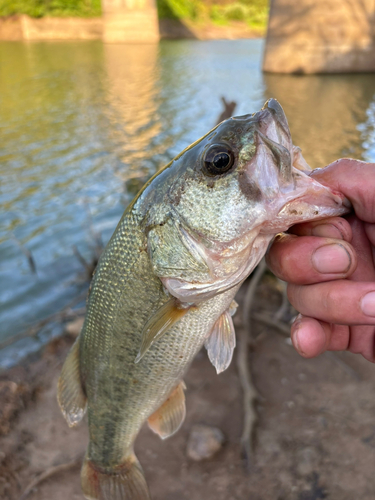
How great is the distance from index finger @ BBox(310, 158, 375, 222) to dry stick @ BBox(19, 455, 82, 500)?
10.1 feet

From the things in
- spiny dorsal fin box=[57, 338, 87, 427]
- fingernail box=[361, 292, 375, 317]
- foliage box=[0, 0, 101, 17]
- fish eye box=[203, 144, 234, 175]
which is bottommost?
spiny dorsal fin box=[57, 338, 87, 427]

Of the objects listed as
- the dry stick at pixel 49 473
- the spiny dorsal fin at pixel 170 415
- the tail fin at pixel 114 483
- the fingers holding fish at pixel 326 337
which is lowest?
the dry stick at pixel 49 473

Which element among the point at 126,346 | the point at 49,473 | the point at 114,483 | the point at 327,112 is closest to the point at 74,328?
the point at 49,473

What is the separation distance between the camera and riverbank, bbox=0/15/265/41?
3884cm

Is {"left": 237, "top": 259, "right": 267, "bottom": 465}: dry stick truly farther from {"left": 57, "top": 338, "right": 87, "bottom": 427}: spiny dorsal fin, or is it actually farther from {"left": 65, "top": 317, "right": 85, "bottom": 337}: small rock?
{"left": 65, "top": 317, "right": 85, "bottom": 337}: small rock

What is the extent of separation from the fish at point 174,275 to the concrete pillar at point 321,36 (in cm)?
2419

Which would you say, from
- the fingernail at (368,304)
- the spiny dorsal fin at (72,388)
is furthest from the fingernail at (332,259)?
the spiny dorsal fin at (72,388)

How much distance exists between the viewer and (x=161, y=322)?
174 cm

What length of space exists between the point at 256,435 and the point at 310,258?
231cm

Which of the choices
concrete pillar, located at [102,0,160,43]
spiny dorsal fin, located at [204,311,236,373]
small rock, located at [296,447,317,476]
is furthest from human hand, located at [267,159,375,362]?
concrete pillar, located at [102,0,160,43]

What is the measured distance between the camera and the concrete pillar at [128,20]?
128 feet

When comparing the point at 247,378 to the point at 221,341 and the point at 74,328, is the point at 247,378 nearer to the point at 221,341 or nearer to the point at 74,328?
the point at 221,341

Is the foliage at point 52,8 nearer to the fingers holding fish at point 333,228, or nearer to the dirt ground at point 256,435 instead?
the dirt ground at point 256,435

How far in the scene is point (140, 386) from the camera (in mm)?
2074
